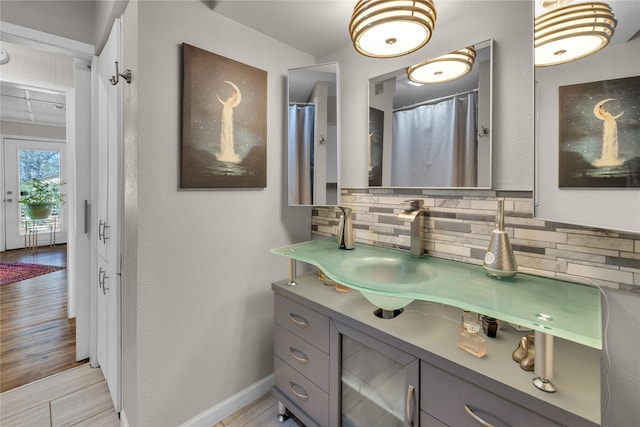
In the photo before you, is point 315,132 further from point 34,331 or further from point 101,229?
point 34,331

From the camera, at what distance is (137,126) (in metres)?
Answer: 1.30

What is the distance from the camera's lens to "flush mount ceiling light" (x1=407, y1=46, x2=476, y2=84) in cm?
133

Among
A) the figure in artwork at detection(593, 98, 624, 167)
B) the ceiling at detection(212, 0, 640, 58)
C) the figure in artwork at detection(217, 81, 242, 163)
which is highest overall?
the ceiling at detection(212, 0, 640, 58)

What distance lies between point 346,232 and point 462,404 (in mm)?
968

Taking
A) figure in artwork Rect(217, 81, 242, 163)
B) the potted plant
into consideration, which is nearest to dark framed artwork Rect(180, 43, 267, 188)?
figure in artwork Rect(217, 81, 242, 163)

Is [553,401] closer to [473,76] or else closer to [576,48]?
[576,48]

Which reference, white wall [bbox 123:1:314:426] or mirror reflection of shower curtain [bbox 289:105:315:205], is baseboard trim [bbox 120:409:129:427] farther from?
mirror reflection of shower curtain [bbox 289:105:315:205]

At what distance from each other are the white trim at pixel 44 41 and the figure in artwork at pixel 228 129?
1256mm

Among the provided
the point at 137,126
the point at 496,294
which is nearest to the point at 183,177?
the point at 137,126

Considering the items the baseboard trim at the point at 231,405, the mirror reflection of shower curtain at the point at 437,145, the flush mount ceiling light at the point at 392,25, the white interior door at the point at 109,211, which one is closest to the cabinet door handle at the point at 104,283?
the white interior door at the point at 109,211

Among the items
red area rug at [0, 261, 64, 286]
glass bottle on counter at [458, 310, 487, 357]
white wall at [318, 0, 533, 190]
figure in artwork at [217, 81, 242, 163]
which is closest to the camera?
glass bottle on counter at [458, 310, 487, 357]

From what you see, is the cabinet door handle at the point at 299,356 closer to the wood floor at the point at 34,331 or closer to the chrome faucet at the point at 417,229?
the chrome faucet at the point at 417,229

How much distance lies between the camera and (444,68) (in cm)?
140

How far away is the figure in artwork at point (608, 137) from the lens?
0.83 m
